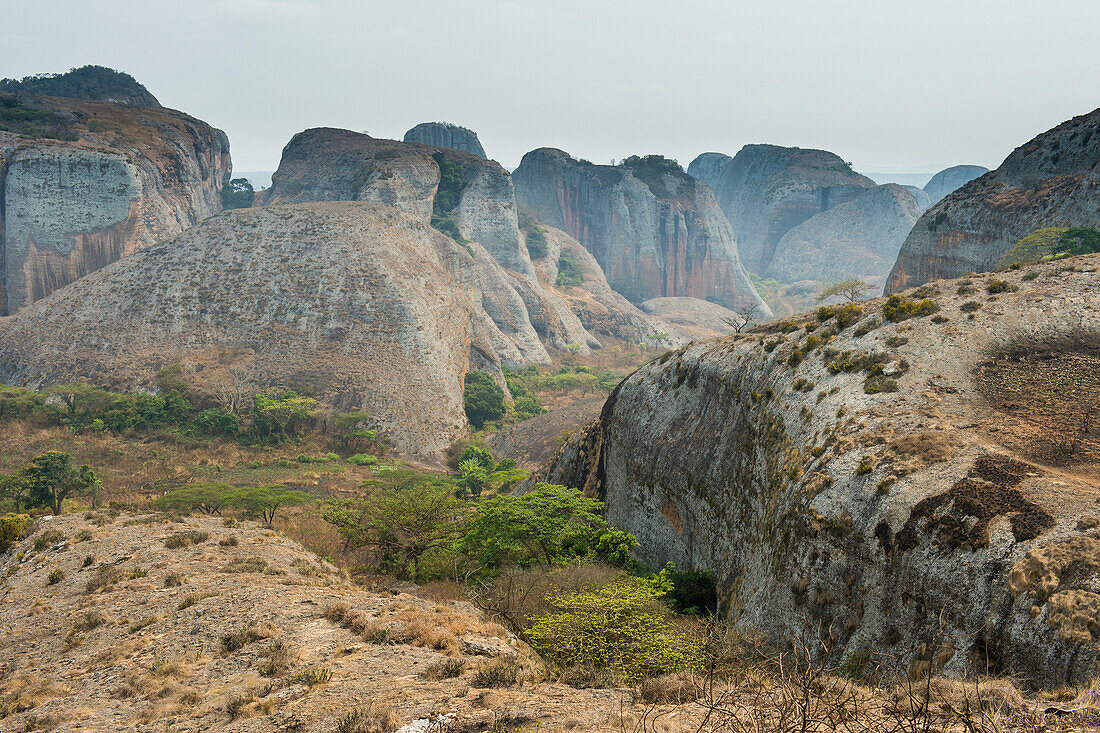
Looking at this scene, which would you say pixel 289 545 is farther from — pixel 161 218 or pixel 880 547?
pixel 161 218

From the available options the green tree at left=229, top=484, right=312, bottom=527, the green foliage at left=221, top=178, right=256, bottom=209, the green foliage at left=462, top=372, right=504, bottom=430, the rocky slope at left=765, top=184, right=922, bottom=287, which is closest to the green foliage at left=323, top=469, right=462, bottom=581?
the green tree at left=229, top=484, right=312, bottom=527

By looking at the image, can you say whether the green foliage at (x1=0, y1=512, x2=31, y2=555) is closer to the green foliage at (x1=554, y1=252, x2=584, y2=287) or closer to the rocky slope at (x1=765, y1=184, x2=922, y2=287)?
the green foliage at (x1=554, y1=252, x2=584, y2=287)

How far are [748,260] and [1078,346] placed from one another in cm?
15629

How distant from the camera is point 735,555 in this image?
15188mm

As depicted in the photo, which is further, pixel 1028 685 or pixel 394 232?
pixel 394 232

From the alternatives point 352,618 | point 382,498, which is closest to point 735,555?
point 352,618

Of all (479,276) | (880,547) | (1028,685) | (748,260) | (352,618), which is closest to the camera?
(1028,685)

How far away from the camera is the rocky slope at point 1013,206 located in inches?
1262

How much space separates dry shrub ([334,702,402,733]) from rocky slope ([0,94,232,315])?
63975 mm

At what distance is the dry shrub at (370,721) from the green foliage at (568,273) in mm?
95364

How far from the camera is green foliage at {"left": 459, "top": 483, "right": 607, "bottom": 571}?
18359 mm

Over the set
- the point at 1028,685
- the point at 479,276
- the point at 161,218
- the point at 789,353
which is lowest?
the point at 1028,685

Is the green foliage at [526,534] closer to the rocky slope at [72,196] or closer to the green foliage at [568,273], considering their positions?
the rocky slope at [72,196]

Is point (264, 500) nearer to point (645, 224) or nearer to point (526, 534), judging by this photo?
point (526, 534)
